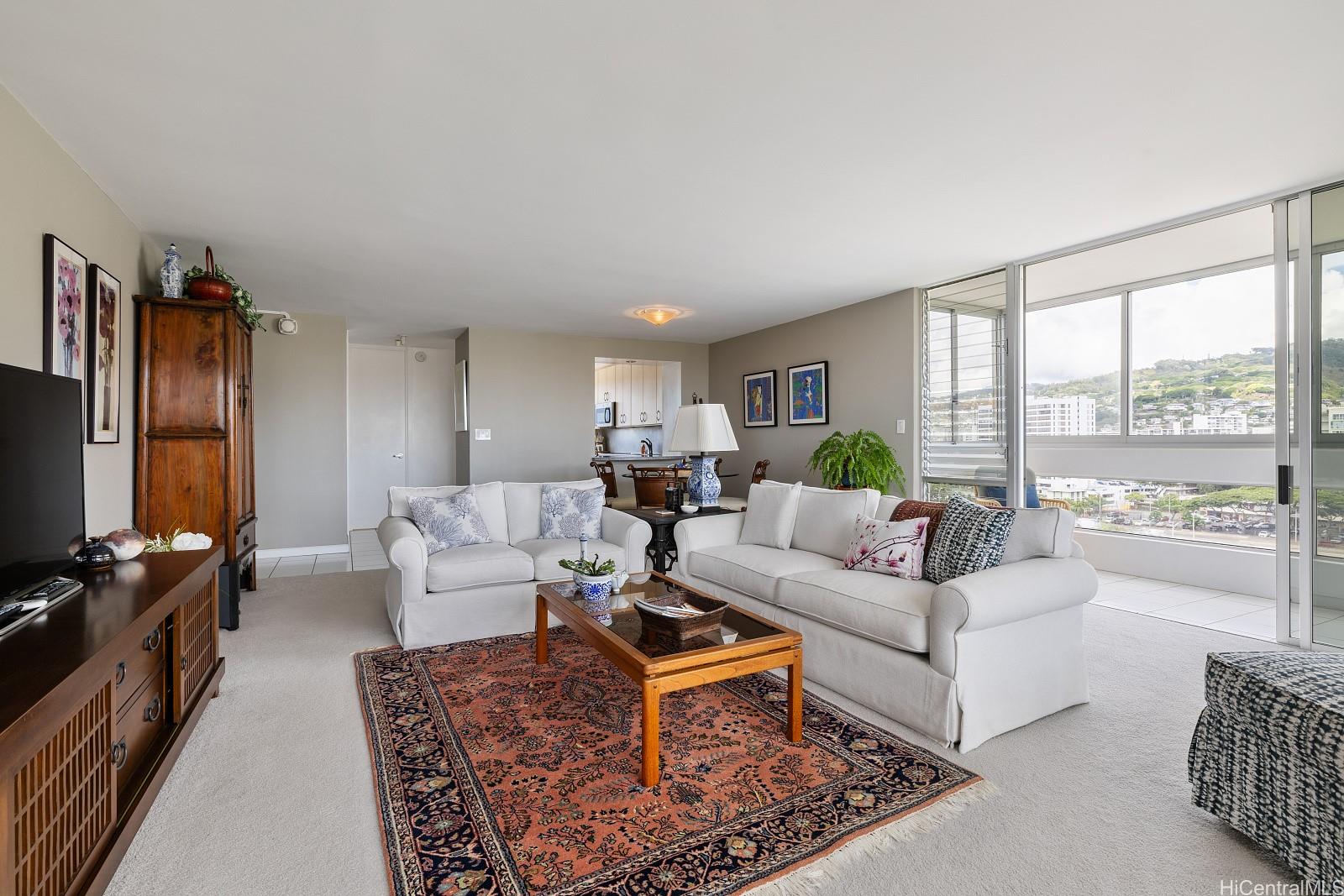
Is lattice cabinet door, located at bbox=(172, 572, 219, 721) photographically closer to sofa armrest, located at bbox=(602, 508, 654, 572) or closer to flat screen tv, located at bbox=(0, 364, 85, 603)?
flat screen tv, located at bbox=(0, 364, 85, 603)

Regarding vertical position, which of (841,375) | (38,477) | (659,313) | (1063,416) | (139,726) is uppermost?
(659,313)

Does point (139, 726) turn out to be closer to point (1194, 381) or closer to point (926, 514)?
point (926, 514)

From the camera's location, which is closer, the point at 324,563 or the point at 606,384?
the point at 324,563

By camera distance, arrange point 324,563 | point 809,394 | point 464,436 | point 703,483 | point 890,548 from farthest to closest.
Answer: point 464,436 < point 809,394 < point 324,563 < point 703,483 < point 890,548

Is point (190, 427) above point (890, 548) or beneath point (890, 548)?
above

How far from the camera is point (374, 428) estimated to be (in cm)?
782

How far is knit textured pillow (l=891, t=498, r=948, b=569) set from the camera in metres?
2.97

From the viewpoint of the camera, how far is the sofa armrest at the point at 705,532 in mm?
3965

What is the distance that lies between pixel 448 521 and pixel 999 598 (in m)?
2.99

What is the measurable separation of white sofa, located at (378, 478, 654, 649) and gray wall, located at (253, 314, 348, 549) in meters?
2.62

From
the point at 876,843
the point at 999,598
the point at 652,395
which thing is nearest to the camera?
the point at 876,843

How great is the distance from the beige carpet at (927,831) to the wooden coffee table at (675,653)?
19.7 inches

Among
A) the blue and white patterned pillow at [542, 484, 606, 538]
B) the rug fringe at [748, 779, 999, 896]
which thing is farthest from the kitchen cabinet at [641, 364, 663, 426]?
the rug fringe at [748, 779, 999, 896]

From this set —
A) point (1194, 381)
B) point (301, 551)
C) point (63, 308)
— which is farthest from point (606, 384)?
point (63, 308)
